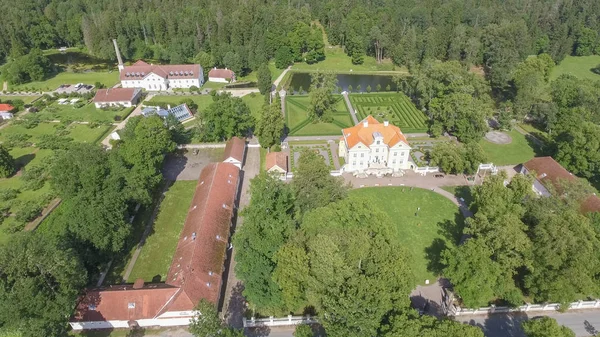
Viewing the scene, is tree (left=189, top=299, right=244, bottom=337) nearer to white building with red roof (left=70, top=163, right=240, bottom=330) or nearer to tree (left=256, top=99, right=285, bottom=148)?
white building with red roof (left=70, top=163, right=240, bottom=330)

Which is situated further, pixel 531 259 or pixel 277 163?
pixel 277 163

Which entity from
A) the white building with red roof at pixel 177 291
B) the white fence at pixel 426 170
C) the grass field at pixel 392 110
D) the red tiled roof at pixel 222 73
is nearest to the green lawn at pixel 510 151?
the white fence at pixel 426 170

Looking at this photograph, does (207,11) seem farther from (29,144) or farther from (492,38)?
(492,38)

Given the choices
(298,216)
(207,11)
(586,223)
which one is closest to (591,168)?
(586,223)

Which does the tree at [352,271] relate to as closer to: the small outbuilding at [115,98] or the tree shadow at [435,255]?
the tree shadow at [435,255]

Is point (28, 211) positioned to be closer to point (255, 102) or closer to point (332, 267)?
point (332, 267)

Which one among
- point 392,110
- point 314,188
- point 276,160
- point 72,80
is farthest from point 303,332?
point 72,80
